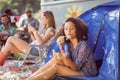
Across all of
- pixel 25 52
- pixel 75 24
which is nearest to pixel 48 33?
pixel 25 52

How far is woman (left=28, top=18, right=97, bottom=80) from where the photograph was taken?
3963 millimetres

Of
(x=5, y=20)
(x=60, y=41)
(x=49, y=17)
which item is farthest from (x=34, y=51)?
(x=5, y=20)

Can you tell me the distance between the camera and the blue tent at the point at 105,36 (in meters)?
3.92

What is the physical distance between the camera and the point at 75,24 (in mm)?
4148

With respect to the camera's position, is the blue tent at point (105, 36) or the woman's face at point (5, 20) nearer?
the blue tent at point (105, 36)

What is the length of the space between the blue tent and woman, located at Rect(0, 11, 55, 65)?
1232mm

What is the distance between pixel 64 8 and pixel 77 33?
268 cm

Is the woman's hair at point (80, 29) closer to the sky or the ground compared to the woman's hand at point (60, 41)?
closer to the sky

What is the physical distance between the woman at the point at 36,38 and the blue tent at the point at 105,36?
1.23 meters

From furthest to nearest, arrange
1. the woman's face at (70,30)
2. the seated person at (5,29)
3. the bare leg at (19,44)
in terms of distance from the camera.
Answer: the seated person at (5,29) → the bare leg at (19,44) → the woman's face at (70,30)

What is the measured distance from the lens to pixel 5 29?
25.9 feet

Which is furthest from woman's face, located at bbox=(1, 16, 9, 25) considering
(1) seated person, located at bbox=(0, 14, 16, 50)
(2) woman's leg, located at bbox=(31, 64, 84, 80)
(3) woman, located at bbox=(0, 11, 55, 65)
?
(2) woman's leg, located at bbox=(31, 64, 84, 80)

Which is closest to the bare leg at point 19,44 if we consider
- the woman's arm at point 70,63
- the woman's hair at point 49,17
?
the woman's hair at point 49,17

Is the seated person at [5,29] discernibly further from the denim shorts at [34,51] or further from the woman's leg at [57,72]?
the woman's leg at [57,72]
